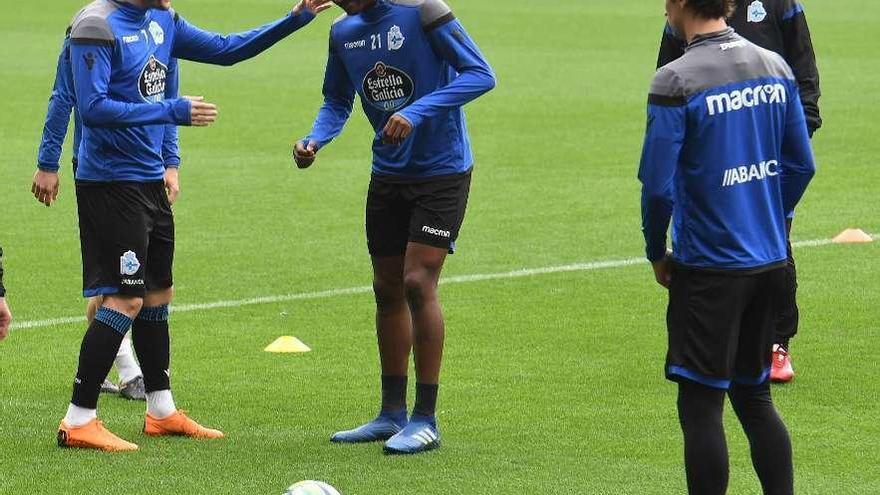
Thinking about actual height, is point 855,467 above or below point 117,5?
below

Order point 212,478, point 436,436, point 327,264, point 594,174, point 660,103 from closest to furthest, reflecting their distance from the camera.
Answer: point 660,103 → point 212,478 → point 436,436 → point 327,264 → point 594,174

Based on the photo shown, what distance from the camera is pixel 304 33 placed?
30.5 metres

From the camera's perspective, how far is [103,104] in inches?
286

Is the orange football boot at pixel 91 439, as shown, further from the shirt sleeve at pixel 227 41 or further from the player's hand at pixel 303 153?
the shirt sleeve at pixel 227 41

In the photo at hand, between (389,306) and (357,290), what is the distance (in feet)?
10.9

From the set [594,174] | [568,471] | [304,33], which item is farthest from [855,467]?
→ [304,33]

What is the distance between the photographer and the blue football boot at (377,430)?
7664mm

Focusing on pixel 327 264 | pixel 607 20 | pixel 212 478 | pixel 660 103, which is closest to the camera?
pixel 660 103

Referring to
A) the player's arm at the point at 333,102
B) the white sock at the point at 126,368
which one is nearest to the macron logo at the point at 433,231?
the player's arm at the point at 333,102

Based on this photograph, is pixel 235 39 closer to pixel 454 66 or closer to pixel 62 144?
pixel 62 144

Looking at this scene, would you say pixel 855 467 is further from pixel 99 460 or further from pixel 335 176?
pixel 335 176

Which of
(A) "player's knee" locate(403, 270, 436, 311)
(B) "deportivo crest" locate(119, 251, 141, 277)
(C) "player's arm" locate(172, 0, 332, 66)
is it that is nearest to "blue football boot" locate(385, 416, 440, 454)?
(A) "player's knee" locate(403, 270, 436, 311)

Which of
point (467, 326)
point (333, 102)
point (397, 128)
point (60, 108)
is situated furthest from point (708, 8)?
point (467, 326)

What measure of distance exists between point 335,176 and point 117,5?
27.8 ft
